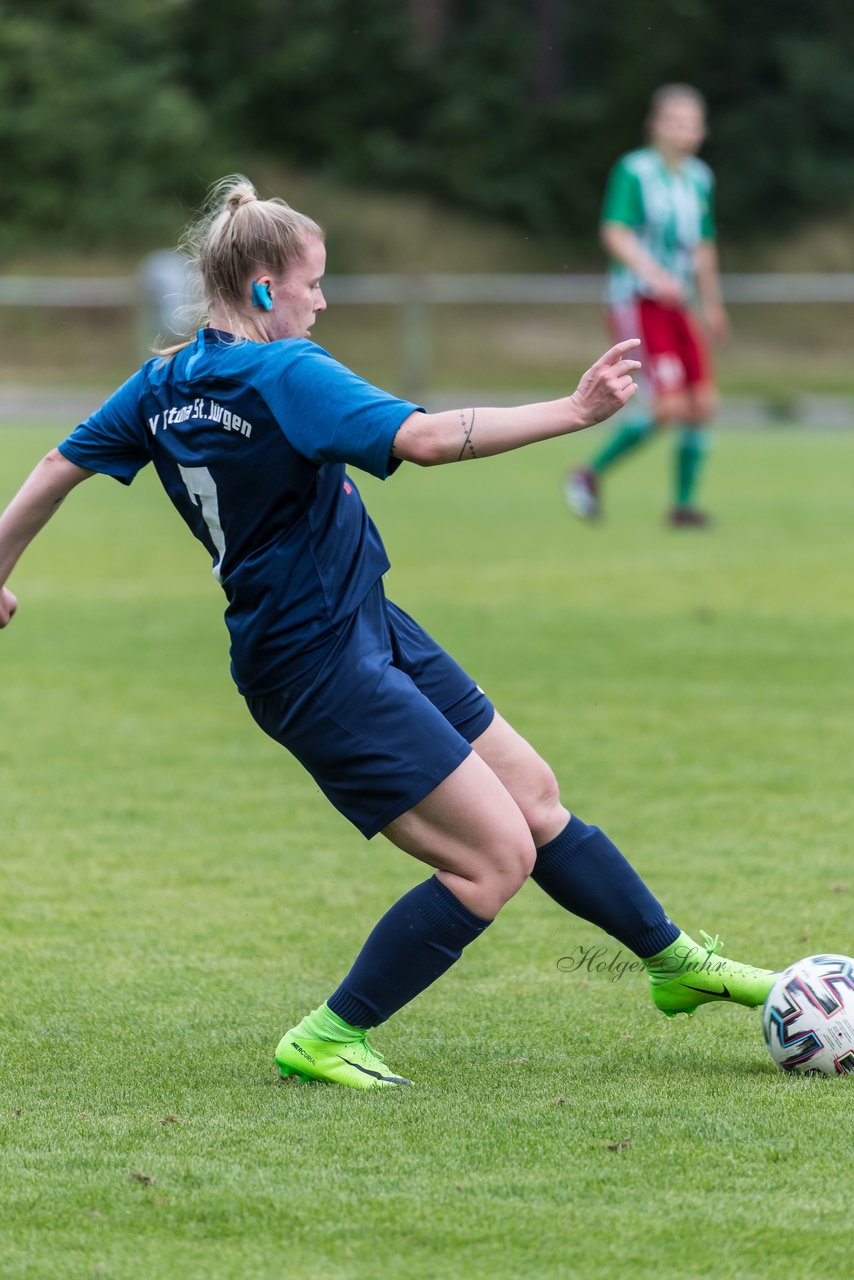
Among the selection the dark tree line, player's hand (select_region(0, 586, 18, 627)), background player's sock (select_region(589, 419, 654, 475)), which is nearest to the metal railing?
the dark tree line

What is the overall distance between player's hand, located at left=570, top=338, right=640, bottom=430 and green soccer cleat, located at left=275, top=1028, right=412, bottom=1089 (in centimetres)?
135

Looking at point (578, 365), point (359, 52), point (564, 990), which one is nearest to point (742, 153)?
point (359, 52)

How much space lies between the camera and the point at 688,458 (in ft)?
41.8

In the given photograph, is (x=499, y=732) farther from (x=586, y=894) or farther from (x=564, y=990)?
(x=564, y=990)

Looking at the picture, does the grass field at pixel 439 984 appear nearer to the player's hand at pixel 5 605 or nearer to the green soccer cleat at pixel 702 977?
the green soccer cleat at pixel 702 977

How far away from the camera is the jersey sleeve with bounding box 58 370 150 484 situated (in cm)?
377

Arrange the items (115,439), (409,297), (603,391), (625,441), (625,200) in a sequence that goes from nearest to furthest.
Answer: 1. (603,391)
2. (115,439)
3. (625,441)
4. (625,200)
5. (409,297)

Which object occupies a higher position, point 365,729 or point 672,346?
point 672,346

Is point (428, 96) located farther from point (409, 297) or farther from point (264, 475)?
point (264, 475)

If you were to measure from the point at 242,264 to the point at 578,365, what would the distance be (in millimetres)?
24352

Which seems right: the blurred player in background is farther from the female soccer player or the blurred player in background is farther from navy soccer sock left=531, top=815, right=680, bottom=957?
the female soccer player

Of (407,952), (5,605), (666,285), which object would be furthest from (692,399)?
(407,952)

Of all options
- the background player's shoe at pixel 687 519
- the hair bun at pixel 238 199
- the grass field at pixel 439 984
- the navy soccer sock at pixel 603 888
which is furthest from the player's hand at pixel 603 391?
the background player's shoe at pixel 687 519

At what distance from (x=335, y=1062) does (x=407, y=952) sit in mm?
259
